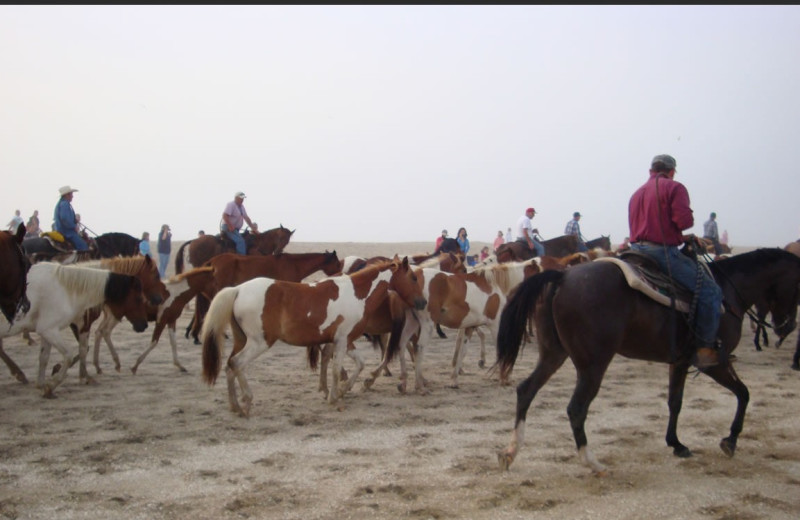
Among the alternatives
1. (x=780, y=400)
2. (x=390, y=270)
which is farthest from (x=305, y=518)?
(x=780, y=400)

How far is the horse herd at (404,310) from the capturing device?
5.80 m

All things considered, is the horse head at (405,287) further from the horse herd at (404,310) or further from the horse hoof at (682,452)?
the horse hoof at (682,452)

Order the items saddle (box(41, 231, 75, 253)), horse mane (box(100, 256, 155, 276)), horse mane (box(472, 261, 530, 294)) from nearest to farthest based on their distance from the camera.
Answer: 1. horse mane (box(100, 256, 155, 276))
2. horse mane (box(472, 261, 530, 294))
3. saddle (box(41, 231, 75, 253))

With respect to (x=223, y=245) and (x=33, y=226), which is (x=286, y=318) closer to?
(x=223, y=245)

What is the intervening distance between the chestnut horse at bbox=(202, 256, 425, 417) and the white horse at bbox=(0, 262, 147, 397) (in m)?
2.19

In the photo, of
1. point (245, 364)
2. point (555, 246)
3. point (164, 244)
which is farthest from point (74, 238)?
point (164, 244)

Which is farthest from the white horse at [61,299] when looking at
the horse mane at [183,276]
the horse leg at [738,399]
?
the horse leg at [738,399]

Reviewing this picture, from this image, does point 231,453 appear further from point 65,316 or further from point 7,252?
point 65,316

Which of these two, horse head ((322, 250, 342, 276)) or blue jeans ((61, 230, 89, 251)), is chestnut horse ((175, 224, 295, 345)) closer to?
horse head ((322, 250, 342, 276))

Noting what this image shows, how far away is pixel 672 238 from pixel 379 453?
3.25 metres

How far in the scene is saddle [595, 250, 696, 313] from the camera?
5777mm

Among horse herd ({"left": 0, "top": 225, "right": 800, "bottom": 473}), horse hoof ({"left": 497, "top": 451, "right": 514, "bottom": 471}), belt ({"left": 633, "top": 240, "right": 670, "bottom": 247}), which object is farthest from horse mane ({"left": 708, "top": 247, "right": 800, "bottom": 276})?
horse hoof ({"left": 497, "top": 451, "right": 514, "bottom": 471})

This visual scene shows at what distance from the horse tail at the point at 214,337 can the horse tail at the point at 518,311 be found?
10.6 ft

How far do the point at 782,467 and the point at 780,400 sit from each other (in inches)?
118
